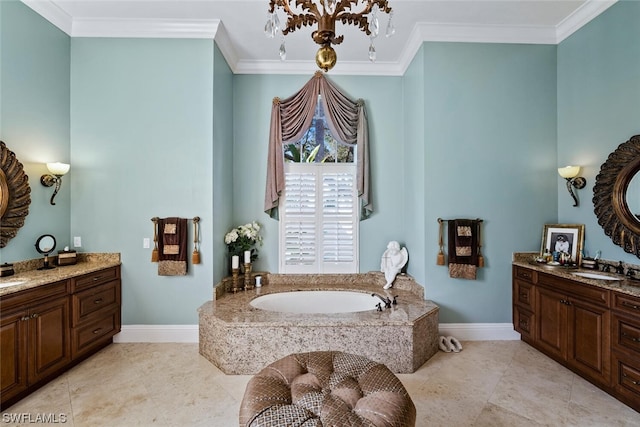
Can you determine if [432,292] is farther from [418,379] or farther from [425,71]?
[425,71]

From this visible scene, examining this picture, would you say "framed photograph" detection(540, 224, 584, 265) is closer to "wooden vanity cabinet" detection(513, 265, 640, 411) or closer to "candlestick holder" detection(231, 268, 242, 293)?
"wooden vanity cabinet" detection(513, 265, 640, 411)

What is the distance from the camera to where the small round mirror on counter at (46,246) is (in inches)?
116

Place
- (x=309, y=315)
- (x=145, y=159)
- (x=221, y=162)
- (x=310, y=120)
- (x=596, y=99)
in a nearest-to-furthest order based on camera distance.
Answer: (x=309, y=315) → (x=596, y=99) → (x=145, y=159) → (x=221, y=162) → (x=310, y=120)

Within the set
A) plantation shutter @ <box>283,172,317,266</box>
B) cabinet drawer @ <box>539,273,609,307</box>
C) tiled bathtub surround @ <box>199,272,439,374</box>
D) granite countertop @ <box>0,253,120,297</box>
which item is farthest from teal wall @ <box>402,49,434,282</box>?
granite countertop @ <box>0,253,120,297</box>

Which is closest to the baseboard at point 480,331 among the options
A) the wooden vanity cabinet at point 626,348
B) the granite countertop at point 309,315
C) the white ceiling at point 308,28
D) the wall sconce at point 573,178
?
the granite countertop at point 309,315

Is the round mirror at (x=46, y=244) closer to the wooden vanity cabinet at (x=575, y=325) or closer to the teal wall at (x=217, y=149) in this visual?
the teal wall at (x=217, y=149)

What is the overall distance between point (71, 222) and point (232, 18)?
281 cm

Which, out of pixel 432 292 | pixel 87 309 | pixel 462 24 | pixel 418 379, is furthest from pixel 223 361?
pixel 462 24

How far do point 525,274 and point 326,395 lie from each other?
2.77m

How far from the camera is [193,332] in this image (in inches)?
134

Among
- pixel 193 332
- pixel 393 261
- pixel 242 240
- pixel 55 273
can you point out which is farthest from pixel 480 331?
pixel 55 273

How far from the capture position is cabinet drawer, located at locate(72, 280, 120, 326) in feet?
9.20

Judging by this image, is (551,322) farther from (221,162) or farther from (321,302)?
(221,162)

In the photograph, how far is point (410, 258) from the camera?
3869 millimetres
